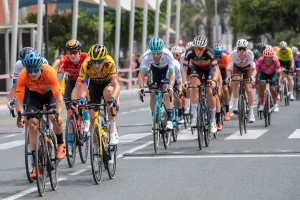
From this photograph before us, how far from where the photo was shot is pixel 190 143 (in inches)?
730

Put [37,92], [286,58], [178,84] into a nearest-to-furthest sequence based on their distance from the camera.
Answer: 1. [37,92]
2. [178,84]
3. [286,58]

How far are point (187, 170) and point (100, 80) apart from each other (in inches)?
66.8

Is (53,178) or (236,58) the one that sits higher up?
(236,58)

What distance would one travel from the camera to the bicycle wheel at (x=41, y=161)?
1184 centimetres

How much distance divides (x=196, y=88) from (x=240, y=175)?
4813 millimetres

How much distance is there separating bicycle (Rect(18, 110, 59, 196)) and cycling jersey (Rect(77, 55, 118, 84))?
1543 mm

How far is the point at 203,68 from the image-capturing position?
18.8m

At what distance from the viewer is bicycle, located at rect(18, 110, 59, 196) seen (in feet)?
39.1

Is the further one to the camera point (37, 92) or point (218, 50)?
point (218, 50)

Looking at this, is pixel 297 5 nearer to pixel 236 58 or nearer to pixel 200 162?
pixel 236 58

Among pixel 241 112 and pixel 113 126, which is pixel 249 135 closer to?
pixel 241 112

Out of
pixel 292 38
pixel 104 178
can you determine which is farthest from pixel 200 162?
pixel 292 38

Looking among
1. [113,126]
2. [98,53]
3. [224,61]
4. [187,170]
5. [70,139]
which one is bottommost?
[187,170]

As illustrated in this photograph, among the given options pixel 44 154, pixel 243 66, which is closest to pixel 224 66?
pixel 243 66
